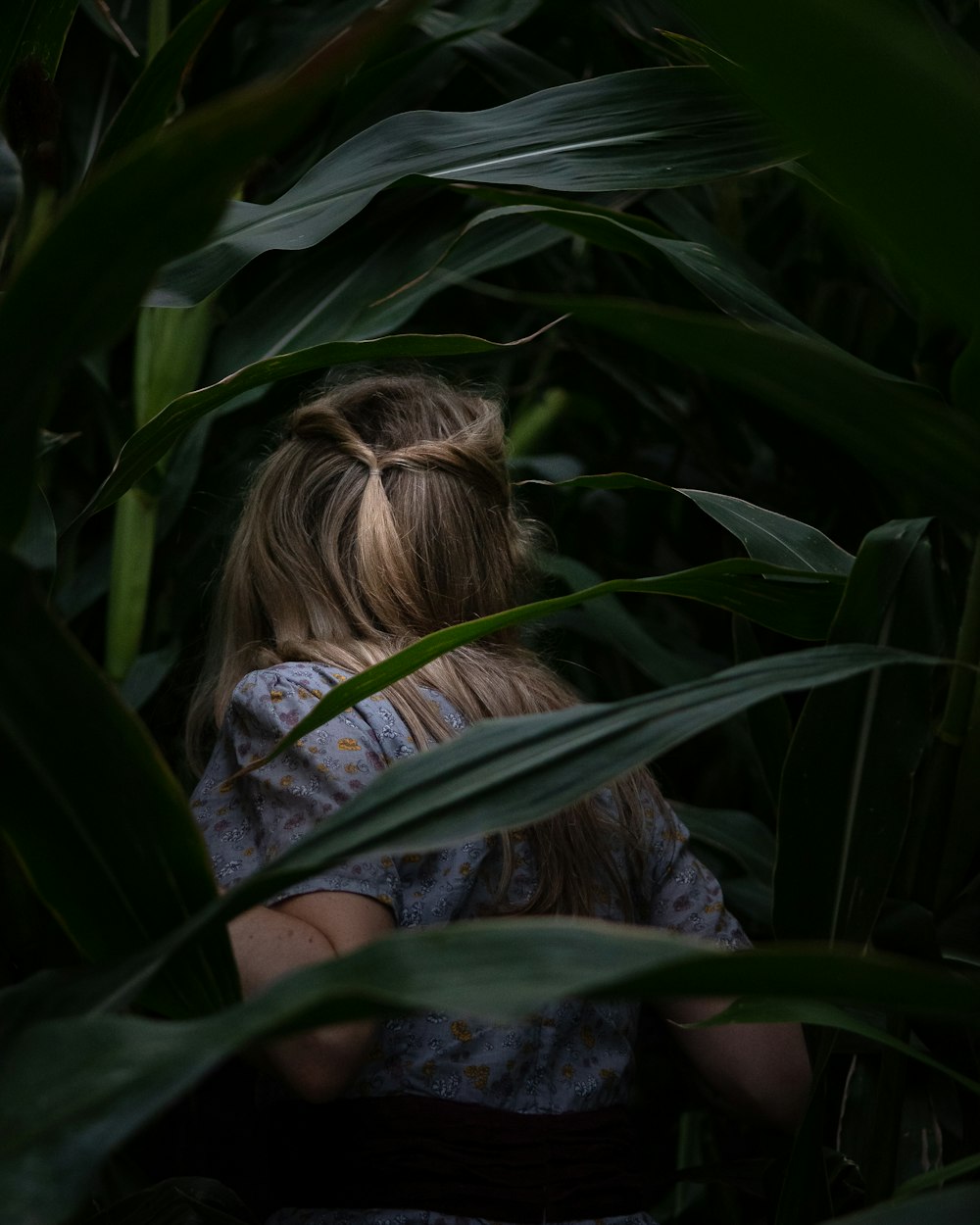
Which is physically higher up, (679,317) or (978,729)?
(679,317)

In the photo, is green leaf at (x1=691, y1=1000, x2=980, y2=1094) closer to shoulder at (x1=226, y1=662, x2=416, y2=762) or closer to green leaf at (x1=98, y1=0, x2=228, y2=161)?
shoulder at (x1=226, y1=662, x2=416, y2=762)

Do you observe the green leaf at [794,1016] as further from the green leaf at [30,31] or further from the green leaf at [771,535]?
the green leaf at [30,31]

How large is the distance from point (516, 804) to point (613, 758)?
0.04 m

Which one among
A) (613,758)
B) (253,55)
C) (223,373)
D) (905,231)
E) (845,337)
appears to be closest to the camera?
(905,231)

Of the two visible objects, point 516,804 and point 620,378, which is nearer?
point 516,804

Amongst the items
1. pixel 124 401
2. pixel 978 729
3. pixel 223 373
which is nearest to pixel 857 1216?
pixel 978 729

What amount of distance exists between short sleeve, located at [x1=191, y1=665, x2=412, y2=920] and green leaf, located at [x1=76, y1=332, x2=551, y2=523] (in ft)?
0.45

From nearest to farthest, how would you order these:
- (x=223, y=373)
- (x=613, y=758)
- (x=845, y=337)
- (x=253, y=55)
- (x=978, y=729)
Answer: (x=613, y=758)
(x=978, y=729)
(x=223, y=373)
(x=253, y=55)
(x=845, y=337)

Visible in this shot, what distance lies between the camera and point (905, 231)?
26cm

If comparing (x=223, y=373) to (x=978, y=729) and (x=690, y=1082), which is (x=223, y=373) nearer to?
(x=978, y=729)

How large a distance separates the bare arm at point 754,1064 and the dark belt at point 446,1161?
0.25ft

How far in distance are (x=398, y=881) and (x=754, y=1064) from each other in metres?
0.23

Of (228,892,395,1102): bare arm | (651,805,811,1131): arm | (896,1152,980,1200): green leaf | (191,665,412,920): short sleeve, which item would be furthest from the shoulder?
(896,1152,980,1200): green leaf

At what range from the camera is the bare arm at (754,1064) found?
67 centimetres
